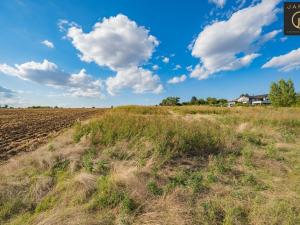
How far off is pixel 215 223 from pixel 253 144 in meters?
4.76

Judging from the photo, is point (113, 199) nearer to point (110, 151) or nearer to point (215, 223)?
point (215, 223)

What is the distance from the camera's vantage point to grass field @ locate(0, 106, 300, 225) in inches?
102

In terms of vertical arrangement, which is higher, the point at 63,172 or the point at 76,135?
the point at 76,135

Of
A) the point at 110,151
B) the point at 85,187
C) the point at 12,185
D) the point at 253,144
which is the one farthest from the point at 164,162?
the point at 253,144

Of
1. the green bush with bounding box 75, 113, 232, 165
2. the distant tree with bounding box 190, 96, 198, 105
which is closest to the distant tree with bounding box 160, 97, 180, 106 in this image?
the distant tree with bounding box 190, 96, 198, 105

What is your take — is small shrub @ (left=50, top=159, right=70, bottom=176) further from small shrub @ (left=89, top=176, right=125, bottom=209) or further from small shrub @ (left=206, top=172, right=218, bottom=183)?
small shrub @ (left=206, top=172, right=218, bottom=183)

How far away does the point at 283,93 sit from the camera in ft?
111

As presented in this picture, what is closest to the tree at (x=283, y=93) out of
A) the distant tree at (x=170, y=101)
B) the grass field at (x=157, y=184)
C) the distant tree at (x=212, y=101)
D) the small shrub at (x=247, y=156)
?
the distant tree at (x=212, y=101)

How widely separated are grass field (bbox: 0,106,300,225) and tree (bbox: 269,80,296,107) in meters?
35.2

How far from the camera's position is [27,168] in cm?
445

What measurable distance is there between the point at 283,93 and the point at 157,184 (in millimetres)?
40129

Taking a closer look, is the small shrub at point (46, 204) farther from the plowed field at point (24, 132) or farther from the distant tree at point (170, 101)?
the distant tree at point (170, 101)

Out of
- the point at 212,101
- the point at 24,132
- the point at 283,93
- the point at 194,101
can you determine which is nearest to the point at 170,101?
the point at 194,101

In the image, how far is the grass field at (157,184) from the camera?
2582 mm
